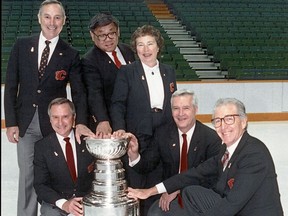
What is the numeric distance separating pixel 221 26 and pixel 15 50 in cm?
1034

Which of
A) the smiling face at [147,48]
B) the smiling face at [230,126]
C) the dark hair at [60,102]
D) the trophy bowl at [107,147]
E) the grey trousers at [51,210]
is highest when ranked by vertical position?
the smiling face at [147,48]

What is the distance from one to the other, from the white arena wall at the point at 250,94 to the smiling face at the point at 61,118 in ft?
19.3

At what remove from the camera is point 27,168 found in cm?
275

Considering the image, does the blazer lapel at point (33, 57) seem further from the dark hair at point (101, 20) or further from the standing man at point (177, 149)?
the standing man at point (177, 149)

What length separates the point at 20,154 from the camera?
9.00 ft

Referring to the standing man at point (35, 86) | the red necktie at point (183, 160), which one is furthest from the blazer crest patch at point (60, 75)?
the red necktie at point (183, 160)

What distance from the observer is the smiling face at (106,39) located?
8.65 ft

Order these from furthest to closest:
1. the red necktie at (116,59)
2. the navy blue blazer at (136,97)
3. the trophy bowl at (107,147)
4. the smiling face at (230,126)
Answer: the red necktie at (116,59) < the navy blue blazer at (136,97) < the smiling face at (230,126) < the trophy bowl at (107,147)

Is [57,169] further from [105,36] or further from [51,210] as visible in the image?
[105,36]

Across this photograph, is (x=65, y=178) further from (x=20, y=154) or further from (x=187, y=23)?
(x=187, y=23)

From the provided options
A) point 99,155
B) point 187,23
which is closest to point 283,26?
point 187,23

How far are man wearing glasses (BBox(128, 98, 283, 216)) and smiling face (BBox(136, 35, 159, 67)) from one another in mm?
547

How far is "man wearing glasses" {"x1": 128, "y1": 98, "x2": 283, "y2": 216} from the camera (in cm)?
196

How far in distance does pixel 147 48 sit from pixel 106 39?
313mm
